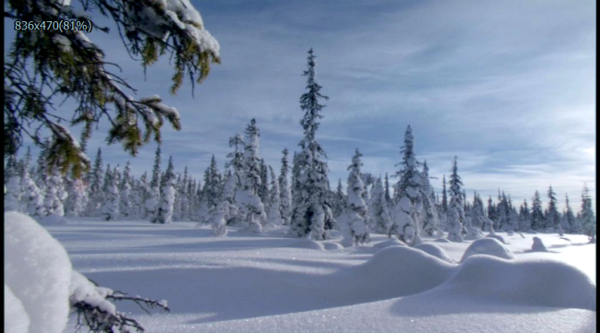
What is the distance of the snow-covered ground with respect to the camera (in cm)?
565

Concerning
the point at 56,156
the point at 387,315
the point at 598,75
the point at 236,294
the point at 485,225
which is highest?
the point at 598,75

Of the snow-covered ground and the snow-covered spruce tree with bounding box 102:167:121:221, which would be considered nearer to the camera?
the snow-covered ground

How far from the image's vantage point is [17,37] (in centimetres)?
267

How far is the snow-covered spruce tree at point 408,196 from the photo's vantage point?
3022 cm

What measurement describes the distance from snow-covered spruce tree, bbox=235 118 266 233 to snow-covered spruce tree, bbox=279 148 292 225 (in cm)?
2093

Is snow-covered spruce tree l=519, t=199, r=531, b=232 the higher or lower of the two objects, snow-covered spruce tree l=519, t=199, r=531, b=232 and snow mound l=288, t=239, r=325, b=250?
the lower

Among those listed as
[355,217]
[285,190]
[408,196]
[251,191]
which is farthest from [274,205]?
[355,217]

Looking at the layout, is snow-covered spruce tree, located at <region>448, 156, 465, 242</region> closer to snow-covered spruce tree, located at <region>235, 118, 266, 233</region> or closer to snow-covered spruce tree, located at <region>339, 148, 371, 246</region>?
snow-covered spruce tree, located at <region>339, 148, 371, 246</region>

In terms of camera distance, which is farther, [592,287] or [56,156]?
[592,287]

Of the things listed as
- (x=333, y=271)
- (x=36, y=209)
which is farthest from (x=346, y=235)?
(x=36, y=209)

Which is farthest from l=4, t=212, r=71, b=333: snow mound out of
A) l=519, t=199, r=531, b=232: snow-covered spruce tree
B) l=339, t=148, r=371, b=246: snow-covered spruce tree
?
l=519, t=199, r=531, b=232: snow-covered spruce tree

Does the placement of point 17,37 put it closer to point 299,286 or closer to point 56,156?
point 56,156

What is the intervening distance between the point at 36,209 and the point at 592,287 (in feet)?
167

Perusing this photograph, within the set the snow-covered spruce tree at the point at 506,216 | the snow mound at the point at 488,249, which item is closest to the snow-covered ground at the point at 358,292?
the snow mound at the point at 488,249
